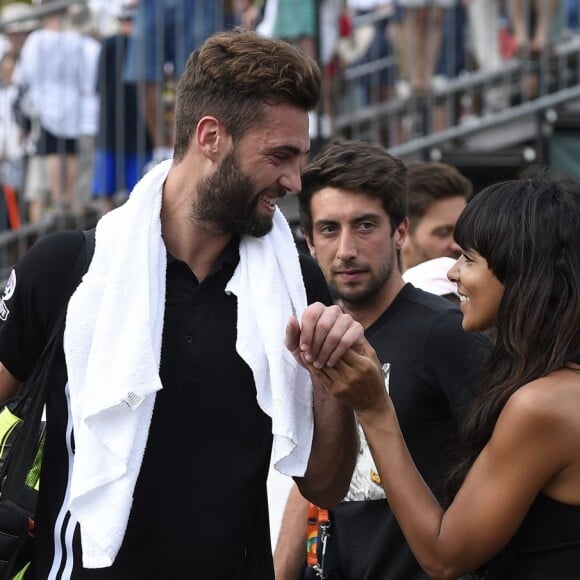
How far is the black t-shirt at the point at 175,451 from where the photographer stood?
2.98 meters

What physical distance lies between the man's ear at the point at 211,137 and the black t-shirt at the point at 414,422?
92cm

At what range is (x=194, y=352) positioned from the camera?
10.0ft

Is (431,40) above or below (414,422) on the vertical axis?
above

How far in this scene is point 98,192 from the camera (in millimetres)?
8500

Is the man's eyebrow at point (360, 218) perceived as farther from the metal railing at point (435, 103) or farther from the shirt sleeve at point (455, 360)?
the metal railing at point (435, 103)

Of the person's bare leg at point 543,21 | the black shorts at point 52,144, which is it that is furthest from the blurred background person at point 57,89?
the person's bare leg at point 543,21

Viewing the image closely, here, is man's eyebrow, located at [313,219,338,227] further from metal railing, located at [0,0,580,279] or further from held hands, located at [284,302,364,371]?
metal railing, located at [0,0,580,279]

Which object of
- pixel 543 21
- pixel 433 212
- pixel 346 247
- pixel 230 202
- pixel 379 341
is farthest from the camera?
pixel 543 21

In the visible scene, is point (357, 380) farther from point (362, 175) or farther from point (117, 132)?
point (117, 132)

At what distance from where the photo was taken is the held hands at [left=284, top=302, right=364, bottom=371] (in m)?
2.88

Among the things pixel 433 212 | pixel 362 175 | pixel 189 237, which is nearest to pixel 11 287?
pixel 189 237

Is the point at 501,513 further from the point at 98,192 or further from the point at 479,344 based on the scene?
the point at 98,192

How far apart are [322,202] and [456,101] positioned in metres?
5.34

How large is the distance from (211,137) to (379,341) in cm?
97
